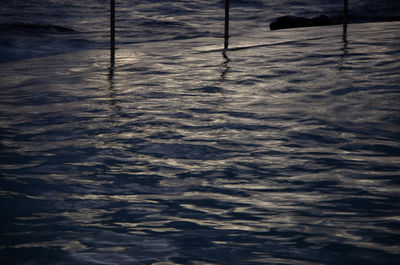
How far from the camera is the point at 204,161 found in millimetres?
4410

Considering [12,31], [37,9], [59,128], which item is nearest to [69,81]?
[59,128]

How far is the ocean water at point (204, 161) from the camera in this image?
302 centimetres

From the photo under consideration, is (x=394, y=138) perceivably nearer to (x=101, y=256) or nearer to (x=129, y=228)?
(x=129, y=228)

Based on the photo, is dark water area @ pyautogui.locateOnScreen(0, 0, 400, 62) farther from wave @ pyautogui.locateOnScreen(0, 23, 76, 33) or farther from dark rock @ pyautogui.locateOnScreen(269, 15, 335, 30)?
dark rock @ pyautogui.locateOnScreen(269, 15, 335, 30)

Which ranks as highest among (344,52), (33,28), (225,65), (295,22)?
(295,22)

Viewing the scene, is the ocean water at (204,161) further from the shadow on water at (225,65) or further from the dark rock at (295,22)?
the dark rock at (295,22)

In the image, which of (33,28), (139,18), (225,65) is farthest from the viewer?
(139,18)

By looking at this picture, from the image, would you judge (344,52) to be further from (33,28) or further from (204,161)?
(33,28)

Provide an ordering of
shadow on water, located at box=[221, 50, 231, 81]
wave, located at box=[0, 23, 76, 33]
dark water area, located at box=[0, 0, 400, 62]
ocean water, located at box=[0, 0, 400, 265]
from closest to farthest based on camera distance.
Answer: ocean water, located at box=[0, 0, 400, 265]
shadow on water, located at box=[221, 50, 231, 81]
dark water area, located at box=[0, 0, 400, 62]
wave, located at box=[0, 23, 76, 33]

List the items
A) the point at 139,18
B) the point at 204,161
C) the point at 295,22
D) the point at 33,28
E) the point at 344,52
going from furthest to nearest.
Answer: the point at 139,18, the point at 33,28, the point at 295,22, the point at 344,52, the point at 204,161

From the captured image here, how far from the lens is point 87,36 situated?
677 inches

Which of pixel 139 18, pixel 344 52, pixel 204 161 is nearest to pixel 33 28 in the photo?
pixel 139 18

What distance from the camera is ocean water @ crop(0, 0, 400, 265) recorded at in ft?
9.89

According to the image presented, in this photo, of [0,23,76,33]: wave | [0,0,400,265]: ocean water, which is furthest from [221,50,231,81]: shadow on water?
[0,23,76,33]: wave
